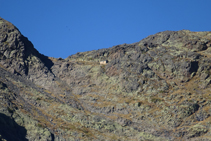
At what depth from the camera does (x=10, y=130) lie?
388 feet

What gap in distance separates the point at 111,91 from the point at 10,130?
5656 cm

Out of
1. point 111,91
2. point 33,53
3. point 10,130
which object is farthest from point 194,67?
point 10,130

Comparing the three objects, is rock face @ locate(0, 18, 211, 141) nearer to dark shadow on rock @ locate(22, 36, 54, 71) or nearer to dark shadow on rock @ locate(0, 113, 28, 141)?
dark shadow on rock @ locate(0, 113, 28, 141)

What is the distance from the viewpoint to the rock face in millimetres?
132875

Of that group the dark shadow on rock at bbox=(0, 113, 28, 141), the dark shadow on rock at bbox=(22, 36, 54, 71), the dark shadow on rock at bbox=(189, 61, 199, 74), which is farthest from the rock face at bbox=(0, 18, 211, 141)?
the dark shadow on rock at bbox=(22, 36, 54, 71)

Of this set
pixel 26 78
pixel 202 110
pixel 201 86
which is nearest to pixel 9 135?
pixel 26 78

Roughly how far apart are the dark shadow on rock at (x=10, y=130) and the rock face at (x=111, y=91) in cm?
44

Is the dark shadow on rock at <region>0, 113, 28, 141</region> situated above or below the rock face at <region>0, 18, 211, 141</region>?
below

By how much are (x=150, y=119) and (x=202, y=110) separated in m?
21.8

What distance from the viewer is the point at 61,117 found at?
141 metres

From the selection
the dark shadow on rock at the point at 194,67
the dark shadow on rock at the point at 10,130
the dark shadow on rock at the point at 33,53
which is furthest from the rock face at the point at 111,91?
the dark shadow on rock at the point at 33,53

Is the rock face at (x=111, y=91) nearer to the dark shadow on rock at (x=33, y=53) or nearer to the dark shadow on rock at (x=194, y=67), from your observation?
the dark shadow on rock at (x=194, y=67)

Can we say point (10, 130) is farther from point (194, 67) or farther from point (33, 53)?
point (194, 67)

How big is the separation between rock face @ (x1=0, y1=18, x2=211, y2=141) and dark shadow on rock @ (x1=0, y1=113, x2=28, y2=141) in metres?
0.44
